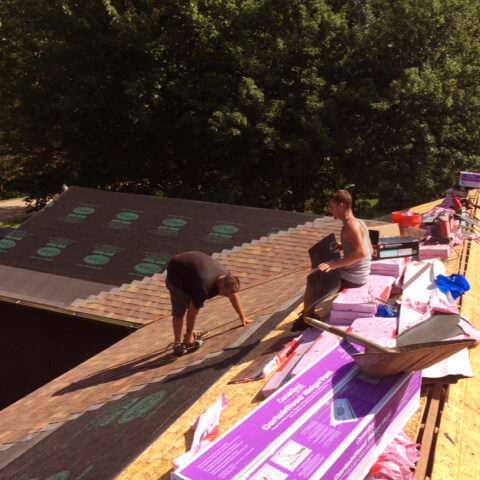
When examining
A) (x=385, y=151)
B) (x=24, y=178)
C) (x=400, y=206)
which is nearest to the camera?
(x=385, y=151)

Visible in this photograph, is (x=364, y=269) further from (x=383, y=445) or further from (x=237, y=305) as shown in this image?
(x=383, y=445)

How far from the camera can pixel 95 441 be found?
15.1 feet

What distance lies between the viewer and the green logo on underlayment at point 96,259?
1216 cm

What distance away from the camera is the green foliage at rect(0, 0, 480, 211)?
21.3 metres

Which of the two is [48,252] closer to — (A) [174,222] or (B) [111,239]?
(B) [111,239]

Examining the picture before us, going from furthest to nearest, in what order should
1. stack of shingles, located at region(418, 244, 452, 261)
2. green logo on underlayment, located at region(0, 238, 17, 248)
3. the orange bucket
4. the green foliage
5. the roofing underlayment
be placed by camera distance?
the green foliage, green logo on underlayment, located at region(0, 238, 17, 248), the orange bucket, stack of shingles, located at region(418, 244, 452, 261), the roofing underlayment

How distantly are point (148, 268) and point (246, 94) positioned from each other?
499 inches

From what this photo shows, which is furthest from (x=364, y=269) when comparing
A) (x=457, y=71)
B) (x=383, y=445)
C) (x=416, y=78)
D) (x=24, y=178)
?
(x=24, y=178)

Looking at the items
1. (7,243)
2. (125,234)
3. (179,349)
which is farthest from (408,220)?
(7,243)

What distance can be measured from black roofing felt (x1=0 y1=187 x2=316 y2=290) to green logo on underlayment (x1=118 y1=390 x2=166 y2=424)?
6.28 metres

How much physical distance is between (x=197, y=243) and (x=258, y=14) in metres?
15.1

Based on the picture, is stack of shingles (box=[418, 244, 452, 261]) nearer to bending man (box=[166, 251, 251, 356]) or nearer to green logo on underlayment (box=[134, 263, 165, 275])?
bending man (box=[166, 251, 251, 356])

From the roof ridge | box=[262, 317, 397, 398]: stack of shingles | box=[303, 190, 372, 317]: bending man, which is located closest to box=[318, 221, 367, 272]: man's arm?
box=[303, 190, 372, 317]: bending man

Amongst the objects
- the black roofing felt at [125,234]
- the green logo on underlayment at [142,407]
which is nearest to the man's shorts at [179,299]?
the green logo on underlayment at [142,407]
